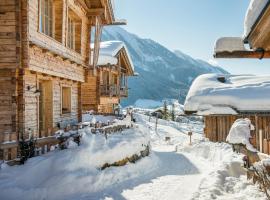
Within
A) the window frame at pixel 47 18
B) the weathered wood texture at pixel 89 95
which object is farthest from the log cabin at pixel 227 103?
the window frame at pixel 47 18

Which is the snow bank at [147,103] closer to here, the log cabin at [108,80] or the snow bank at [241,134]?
the log cabin at [108,80]

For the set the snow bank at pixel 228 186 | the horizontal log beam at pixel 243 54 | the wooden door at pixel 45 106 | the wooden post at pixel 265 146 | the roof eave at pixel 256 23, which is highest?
the roof eave at pixel 256 23

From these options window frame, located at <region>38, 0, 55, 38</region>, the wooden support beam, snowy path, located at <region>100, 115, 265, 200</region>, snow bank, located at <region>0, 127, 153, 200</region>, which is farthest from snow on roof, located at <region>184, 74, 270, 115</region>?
window frame, located at <region>38, 0, 55, 38</region>

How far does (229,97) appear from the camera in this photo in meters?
17.2

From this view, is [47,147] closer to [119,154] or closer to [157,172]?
[119,154]

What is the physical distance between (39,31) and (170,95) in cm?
9963

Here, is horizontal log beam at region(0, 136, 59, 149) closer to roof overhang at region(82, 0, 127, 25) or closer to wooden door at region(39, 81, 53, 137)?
wooden door at region(39, 81, 53, 137)

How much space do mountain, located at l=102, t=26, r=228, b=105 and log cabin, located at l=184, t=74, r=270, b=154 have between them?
263 ft

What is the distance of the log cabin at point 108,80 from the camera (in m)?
23.0

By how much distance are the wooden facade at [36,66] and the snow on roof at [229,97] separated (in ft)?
20.6

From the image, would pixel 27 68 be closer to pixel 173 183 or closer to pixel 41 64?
pixel 41 64

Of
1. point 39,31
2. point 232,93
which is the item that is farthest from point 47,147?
point 232,93

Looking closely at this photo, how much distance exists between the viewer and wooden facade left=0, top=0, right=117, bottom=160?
30.2 feet

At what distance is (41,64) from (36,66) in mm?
429
